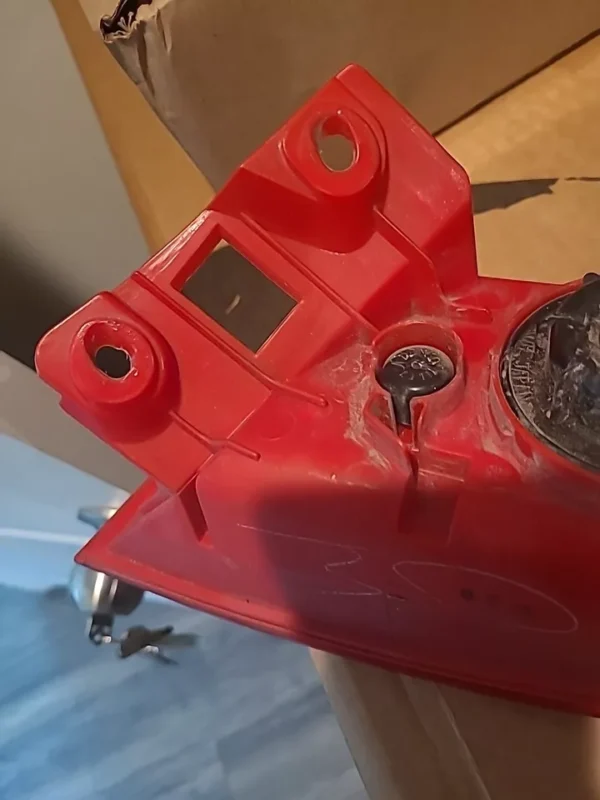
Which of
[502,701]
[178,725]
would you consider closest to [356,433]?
[502,701]

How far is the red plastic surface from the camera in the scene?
406mm

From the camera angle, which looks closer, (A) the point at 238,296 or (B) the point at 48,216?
(B) the point at 48,216

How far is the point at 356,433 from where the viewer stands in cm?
43

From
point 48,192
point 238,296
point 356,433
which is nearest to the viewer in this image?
point 356,433

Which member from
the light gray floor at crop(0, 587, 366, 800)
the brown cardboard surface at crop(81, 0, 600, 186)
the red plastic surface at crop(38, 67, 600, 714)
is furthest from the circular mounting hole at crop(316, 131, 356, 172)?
the light gray floor at crop(0, 587, 366, 800)

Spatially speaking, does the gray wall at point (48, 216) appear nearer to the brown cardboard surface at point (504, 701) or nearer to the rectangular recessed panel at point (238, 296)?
the rectangular recessed panel at point (238, 296)

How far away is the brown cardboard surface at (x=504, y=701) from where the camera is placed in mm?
463

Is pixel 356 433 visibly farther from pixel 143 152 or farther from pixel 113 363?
pixel 143 152

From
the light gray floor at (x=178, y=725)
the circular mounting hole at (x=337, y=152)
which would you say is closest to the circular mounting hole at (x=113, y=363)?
the circular mounting hole at (x=337, y=152)

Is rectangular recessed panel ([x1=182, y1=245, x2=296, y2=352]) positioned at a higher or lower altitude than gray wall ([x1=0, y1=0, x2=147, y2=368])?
lower

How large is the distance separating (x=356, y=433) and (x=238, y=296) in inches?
11.0

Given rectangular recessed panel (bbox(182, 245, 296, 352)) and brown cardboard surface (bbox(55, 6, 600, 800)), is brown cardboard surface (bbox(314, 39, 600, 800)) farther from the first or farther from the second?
rectangular recessed panel (bbox(182, 245, 296, 352))

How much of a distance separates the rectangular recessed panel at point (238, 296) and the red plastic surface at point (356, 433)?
0.19m

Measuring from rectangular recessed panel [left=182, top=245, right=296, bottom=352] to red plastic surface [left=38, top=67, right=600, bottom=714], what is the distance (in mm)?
194
